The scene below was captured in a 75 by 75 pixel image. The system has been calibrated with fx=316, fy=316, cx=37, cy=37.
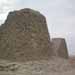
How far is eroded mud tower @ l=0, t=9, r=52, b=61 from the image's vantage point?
26.6 metres

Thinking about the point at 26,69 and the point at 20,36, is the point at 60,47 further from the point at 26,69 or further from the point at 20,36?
the point at 26,69

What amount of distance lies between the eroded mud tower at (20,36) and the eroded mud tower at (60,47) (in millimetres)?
10064

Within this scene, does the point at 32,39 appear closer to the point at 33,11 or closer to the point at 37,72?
the point at 33,11

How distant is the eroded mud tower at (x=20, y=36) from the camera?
2661cm

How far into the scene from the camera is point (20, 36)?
88.6ft

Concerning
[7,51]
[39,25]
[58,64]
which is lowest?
[58,64]

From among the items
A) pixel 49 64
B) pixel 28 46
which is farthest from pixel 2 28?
pixel 49 64

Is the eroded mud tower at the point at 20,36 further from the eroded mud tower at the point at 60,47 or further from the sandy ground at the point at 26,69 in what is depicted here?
the eroded mud tower at the point at 60,47

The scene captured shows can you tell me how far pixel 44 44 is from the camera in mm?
30484

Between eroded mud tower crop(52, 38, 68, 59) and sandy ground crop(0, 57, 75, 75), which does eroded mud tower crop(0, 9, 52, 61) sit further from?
eroded mud tower crop(52, 38, 68, 59)

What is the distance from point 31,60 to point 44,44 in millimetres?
3555

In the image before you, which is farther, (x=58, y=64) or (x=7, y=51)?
(x=58, y=64)

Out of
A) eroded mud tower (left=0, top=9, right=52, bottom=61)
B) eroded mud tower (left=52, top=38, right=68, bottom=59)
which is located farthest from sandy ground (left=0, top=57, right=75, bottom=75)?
eroded mud tower (left=52, top=38, right=68, bottom=59)

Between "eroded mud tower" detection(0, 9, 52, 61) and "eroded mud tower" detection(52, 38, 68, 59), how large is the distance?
10.1 meters
